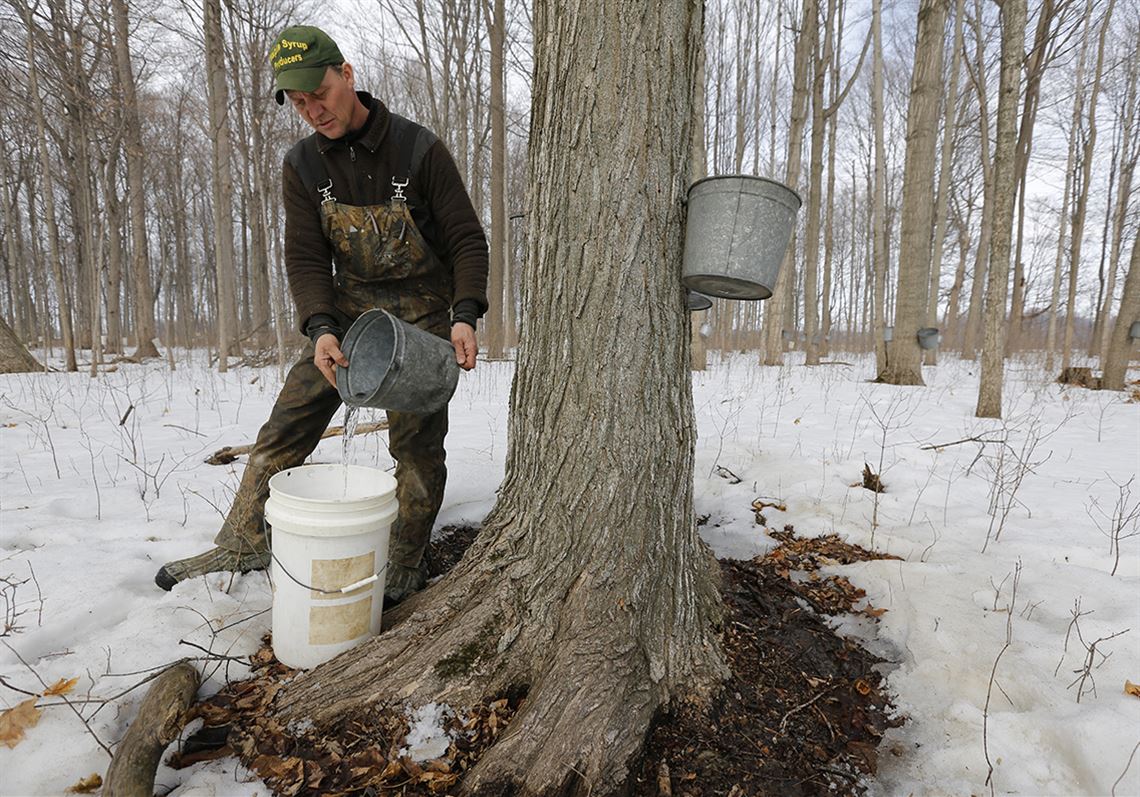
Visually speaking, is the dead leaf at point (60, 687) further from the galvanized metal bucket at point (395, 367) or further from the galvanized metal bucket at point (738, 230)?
the galvanized metal bucket at point (738, 230)

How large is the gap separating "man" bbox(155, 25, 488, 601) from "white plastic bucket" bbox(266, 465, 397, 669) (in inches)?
16.8

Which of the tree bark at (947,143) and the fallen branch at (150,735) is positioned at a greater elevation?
the tree bark at (947,143)

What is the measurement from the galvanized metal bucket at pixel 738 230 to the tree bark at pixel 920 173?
747 centimetres

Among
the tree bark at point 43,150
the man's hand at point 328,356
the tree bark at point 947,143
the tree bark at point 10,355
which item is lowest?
the tree bark at point 10,355

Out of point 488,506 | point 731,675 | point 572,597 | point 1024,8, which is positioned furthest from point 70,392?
point 1024,8

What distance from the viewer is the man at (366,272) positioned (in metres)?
2.13

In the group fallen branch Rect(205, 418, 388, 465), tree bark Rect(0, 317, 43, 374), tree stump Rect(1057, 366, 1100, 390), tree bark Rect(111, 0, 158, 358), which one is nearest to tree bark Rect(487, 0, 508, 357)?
tree bark Rect(111, 0, 158, 358)

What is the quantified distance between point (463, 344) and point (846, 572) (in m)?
1.93

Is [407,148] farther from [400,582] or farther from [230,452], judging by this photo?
[230,452]

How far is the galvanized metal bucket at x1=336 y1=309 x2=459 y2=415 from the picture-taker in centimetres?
170

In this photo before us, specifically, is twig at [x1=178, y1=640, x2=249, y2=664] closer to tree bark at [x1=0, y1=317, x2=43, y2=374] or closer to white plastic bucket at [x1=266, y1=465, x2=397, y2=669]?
white plastic bucket at [x1=266, y1=465, x2=397, y2=669]

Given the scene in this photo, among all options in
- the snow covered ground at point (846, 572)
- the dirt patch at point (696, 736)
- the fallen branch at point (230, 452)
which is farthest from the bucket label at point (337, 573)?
the fallen branch at point (230, 452)

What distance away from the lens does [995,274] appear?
203 inches

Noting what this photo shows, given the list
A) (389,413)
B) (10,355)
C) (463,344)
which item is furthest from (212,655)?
(10,355)
